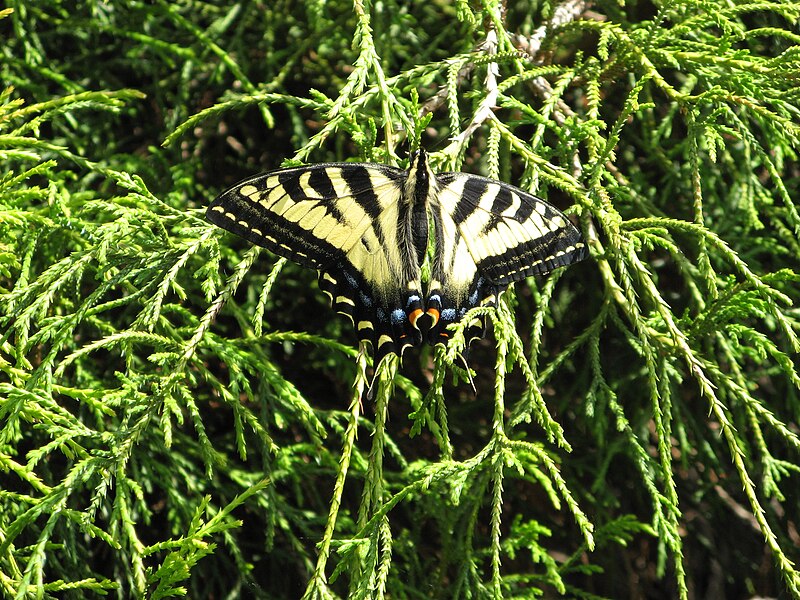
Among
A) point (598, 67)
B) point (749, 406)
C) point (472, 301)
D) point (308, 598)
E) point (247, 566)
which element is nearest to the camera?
point (308, 598)

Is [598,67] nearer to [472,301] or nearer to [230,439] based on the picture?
[472,301]

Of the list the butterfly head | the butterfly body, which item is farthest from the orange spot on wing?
the butterfly head

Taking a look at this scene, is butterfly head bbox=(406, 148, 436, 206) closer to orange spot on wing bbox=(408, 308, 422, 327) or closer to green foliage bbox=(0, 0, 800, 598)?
green foliage bbox=(0, 0, 800, 598)

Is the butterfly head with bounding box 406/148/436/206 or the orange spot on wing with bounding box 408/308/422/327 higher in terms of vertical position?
the butterfly head with bounding box 406/148/436/206

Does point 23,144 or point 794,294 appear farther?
point 794,294

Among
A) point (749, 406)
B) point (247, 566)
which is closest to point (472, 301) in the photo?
point (749, 406)

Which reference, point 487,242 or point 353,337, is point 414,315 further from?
point 353,337

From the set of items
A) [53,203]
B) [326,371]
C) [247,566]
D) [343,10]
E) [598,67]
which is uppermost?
[343,10]
